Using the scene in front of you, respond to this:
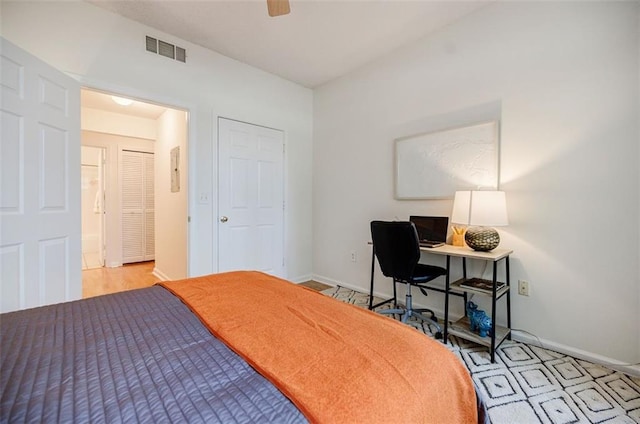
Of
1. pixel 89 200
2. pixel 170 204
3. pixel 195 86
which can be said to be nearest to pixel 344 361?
pixel 195 86


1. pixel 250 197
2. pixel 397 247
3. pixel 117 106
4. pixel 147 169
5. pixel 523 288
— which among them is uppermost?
pixel 117 106

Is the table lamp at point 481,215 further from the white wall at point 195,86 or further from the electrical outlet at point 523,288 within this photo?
the white wall at point 195,86

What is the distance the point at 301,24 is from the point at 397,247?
2071 millimetres

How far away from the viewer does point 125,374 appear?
29.6 inches

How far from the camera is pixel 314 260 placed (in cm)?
395

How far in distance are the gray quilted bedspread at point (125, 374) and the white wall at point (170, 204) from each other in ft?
6.88

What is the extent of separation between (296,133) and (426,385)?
341 cm

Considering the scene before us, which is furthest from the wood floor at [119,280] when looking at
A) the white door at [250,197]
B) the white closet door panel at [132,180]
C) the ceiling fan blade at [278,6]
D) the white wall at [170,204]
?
the ceiling fan blade at [278,6]

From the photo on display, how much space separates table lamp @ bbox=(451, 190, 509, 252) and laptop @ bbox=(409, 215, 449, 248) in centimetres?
28

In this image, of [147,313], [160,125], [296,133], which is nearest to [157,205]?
[160,125]

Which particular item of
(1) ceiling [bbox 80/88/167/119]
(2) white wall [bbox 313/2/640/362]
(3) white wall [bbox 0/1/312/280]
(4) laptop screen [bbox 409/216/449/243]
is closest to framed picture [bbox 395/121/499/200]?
(2) white wall [bbox 313/2/640/362]

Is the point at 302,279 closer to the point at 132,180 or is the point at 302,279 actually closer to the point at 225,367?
the point at 225,367

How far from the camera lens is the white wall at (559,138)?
178 cm

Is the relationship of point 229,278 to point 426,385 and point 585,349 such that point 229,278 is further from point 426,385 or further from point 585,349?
point 585,349
